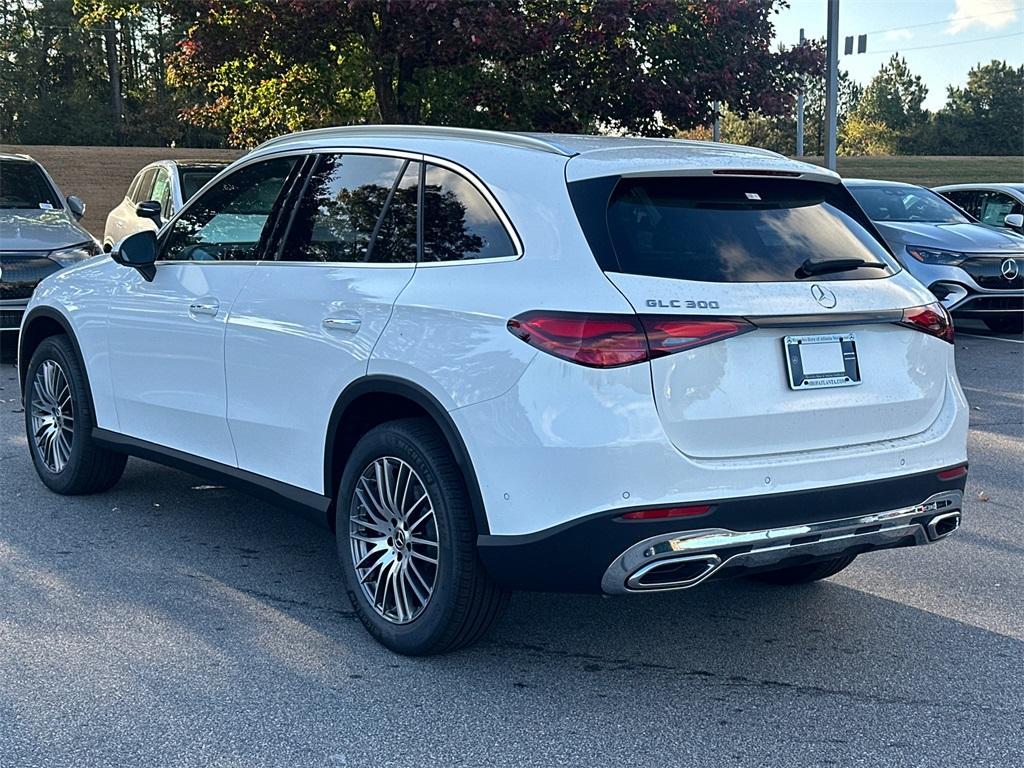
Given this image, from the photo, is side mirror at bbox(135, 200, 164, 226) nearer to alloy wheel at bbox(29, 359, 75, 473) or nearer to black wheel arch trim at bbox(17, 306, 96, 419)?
black wheel arch trim at bbox(17, 306, 96, 419)

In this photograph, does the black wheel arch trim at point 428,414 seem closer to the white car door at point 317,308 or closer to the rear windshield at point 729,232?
the white car door at point 317,308

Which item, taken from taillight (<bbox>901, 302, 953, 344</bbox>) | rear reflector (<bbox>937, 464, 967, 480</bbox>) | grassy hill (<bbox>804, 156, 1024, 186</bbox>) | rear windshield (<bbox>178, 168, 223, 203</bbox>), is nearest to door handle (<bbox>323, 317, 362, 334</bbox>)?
taillight (<bbox>901, 302, 953, 344</bbox>)

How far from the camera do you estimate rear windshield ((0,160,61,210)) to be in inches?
484

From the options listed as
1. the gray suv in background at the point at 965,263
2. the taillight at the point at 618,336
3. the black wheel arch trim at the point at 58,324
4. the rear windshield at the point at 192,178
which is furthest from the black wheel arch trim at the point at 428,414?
the gray suv in background at the point at 965,263

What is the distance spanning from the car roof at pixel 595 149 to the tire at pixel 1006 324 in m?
9.73

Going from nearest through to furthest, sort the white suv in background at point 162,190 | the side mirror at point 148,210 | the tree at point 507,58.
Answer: the side mirror at point 148,210, the white suv in background at point 162,190, the tree at point 507,58

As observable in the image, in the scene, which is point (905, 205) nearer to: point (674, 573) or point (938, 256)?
point (938, 256)

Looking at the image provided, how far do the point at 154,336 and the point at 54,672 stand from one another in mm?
1836

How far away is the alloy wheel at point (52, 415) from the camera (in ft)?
21.0

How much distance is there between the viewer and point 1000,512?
6371mm

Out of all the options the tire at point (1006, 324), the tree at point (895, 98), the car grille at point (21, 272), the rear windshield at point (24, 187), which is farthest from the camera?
the tree at point (895, 98)

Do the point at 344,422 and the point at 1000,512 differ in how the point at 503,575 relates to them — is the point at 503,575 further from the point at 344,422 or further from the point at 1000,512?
the point at 1000,512

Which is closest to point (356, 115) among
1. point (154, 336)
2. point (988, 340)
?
point (988, 340)

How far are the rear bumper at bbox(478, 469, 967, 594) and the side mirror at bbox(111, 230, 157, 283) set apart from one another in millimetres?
2537
